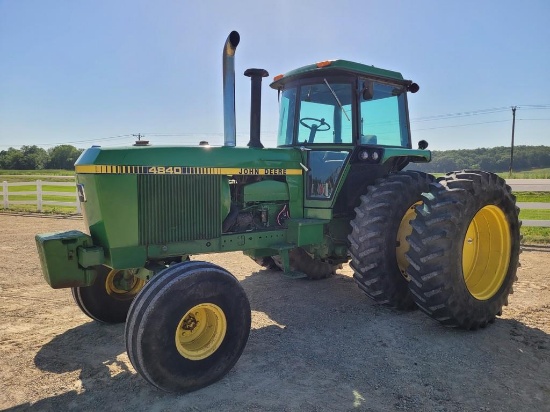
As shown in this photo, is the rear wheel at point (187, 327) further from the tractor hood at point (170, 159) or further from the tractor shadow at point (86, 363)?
the tractor hood at point (170, 159)

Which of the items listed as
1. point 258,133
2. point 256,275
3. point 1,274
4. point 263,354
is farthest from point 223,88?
point 1,274

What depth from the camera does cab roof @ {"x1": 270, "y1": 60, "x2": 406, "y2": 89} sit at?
4578mm

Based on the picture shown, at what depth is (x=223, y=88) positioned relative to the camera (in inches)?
163

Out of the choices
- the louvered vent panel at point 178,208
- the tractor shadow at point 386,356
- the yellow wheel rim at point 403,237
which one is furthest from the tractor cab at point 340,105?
the tractor shadow at point 386,356

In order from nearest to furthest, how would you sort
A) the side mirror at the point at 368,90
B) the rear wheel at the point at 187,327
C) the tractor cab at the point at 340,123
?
the rear wheel at the point at 187,327 → the side mirror at the point at 368,90 → the tractor cab at the point at 340,123

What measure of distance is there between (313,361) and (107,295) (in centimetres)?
226

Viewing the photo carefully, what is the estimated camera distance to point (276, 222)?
4.69 meters

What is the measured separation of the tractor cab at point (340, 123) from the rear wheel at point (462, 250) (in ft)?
2.99

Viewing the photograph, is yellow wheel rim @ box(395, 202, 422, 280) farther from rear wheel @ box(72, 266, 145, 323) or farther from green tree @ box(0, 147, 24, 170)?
green tree @ box(0, 147, 24, 170)

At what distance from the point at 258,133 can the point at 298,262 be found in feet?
7.35

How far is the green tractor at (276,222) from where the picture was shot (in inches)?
129

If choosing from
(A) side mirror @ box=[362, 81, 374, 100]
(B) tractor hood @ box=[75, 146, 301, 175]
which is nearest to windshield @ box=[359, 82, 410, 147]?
(A) side mirror @ box=[362, 81, 374, 100]

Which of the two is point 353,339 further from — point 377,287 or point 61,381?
point 61,381

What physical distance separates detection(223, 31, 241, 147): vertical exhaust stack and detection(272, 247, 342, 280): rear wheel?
2.33 meters
